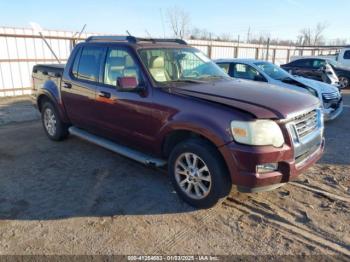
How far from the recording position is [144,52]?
4.14 metres

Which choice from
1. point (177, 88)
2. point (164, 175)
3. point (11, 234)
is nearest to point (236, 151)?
point (177, 88)

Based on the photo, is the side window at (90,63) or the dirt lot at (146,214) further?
the side window at (90,63)

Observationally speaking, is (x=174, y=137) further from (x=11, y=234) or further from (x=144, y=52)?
(x=11, y=234)

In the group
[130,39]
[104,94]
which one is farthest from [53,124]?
[130,39]

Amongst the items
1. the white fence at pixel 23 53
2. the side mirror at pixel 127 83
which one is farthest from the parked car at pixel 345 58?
the side mirror at pixel 127 83

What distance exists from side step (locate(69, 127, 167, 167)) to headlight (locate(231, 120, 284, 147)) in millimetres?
1227

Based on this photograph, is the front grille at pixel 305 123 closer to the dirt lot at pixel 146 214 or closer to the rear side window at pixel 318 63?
the dirt lot at pixel 146 214

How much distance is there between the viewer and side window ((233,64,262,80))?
7.71 metres

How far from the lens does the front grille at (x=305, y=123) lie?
10.8ft

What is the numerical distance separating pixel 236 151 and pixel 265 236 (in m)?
0.91

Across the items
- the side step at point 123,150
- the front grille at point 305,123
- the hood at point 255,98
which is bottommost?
the side step at point 123,150

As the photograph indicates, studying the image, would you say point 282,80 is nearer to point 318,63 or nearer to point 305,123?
point 305,123

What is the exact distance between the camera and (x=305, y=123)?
136 inches

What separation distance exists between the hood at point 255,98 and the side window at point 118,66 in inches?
29.3
